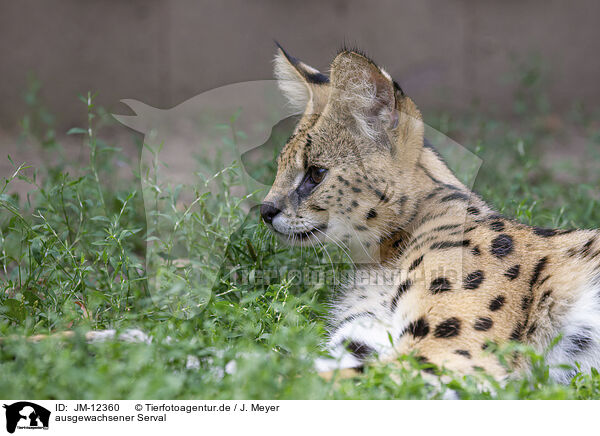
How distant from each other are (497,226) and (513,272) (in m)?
0.36

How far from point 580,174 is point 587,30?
101 inches

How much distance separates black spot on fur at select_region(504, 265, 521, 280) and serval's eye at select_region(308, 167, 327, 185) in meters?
1.03

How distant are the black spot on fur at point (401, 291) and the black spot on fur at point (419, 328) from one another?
25 centimetres

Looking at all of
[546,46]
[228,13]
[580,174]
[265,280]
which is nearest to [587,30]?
[546,46]

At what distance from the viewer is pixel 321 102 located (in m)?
3.49

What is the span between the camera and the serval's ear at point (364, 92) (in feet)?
10.2

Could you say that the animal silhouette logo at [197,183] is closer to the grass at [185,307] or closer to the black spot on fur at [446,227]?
the grass at [185,307]

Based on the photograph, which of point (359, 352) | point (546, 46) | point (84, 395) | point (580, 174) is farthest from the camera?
point (546, 46)

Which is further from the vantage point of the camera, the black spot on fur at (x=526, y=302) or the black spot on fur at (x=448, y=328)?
the black spot on fur at (x=526, y=302)

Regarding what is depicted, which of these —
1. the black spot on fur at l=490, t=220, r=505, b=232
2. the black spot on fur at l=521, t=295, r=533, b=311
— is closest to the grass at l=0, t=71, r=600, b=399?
the black spot on fur at l=521, t=295, r=533, b=311

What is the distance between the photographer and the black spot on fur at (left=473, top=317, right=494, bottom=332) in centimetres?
266
